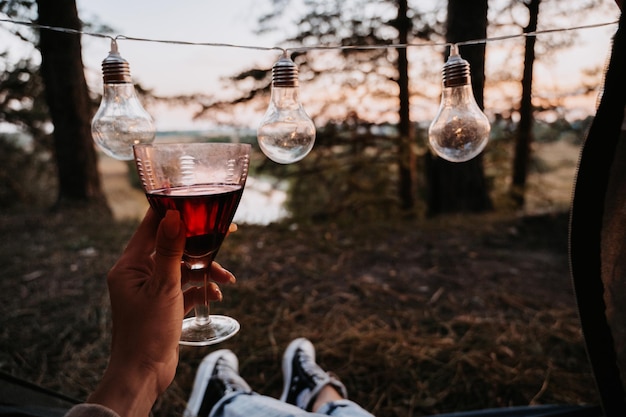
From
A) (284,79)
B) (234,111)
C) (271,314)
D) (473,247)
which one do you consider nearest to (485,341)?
(271,314)

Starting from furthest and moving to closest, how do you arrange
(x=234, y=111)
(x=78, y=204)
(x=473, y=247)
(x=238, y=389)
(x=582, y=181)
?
(x=234, y=111)
(x=78, y=204)
(x=473, y=247)
(x=238, y=389)
(x=582, y=181)

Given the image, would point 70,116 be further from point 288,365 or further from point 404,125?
point 404,125

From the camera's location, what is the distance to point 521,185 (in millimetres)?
10047

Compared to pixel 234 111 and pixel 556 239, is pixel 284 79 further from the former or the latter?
pixel 234 111

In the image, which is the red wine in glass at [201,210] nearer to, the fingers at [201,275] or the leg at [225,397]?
the fingers at [201,275]

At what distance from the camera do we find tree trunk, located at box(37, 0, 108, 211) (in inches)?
219

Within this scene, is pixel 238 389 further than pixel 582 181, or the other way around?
pixel 238 389

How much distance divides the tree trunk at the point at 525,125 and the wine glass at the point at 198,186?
876cm

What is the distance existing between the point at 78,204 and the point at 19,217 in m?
0.79

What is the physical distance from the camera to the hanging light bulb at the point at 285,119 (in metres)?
1.23

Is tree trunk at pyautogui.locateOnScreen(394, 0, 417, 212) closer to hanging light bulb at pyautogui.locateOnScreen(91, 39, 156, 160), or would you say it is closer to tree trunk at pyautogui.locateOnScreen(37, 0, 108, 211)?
tree trunk at pyautogui.locateOnScreen(37, 0, 108, 211)

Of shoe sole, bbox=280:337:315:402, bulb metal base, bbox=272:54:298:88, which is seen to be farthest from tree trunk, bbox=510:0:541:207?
bulb metal base, bbox=272:54:298:88

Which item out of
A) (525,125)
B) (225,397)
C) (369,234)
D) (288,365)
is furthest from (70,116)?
(525,125)

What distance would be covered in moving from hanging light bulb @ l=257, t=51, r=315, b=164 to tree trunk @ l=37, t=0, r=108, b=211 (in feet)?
16.3
